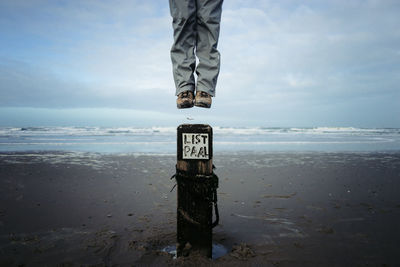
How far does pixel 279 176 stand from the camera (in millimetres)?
5141

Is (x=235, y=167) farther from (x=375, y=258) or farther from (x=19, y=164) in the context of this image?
(x=19, y=164)

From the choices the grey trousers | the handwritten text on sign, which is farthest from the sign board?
the grey trousers

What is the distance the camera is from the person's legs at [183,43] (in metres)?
2.26

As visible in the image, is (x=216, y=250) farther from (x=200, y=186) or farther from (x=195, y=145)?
(x=195, y=145)

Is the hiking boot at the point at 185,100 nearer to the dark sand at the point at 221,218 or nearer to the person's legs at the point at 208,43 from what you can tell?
the person's legs at the point at 208,43

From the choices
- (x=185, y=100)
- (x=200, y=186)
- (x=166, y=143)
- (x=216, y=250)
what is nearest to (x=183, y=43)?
(x=185, y=100)

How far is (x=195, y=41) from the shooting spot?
8.07 feet

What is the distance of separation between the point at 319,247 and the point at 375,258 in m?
0.41

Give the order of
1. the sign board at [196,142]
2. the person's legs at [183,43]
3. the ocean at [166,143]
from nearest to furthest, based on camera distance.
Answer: the sign board at [196,142]
the person's legs at [183,43]
the ocean at [166,143]

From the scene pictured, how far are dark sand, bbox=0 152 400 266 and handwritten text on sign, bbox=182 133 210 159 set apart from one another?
0.82 metres

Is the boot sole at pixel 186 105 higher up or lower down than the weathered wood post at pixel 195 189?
higher up

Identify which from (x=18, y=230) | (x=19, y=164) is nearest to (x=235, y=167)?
(x=18, y=230)

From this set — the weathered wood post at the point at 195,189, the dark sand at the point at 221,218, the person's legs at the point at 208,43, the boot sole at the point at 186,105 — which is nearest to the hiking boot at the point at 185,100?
the boot sole at the point at 186,105

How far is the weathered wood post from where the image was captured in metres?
1.90
